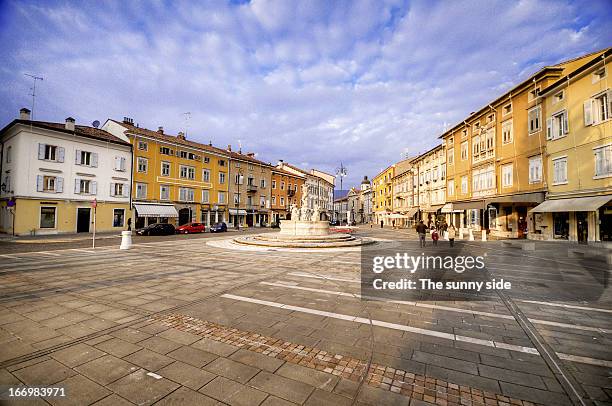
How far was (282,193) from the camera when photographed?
60.3 metres

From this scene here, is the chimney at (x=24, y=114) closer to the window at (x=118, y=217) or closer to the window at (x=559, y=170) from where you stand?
Answer: the window at (x=118, y=217)

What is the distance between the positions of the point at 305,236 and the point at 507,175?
2054 cm

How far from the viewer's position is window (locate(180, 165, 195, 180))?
40688 millimetres

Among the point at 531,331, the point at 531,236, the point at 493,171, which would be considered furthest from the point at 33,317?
the point at 493,171

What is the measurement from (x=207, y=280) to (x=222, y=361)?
17.3ft

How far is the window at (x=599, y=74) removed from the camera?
17.0m

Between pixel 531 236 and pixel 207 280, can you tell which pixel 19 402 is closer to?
pixel 207 280

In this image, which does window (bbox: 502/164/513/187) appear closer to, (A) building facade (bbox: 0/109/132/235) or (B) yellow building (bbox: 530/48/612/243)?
(B) yellow building (bbox: 530/48/612/243)

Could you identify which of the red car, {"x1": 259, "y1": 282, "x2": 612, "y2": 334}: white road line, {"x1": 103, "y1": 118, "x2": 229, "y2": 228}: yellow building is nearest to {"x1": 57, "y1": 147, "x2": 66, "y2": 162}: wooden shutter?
{"x1": 103, "y1": 118, "x2": 229, "y2": 228}: yellow building

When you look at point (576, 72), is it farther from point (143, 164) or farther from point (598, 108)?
point (143, 164)

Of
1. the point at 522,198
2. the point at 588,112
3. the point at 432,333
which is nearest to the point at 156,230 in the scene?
the point at 432,333

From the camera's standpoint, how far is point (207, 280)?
8.71 metres

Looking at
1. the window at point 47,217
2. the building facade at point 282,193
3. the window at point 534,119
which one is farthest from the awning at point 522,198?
the window at point 47,217

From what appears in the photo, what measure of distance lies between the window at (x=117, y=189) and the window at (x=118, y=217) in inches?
83.2
